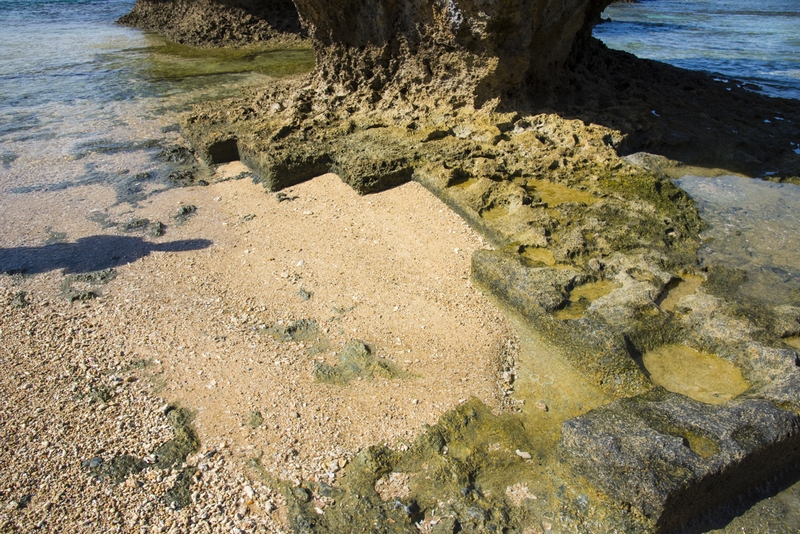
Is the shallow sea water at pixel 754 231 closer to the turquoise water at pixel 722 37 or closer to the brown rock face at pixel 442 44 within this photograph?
the brown rock face at pixel 442 44

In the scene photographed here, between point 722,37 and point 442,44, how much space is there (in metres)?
11.7

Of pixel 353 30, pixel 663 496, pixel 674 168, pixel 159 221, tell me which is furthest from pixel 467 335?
pixel 353 30

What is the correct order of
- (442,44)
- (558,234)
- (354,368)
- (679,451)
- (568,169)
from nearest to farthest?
(679,451) < (354,368) < (558,234) < (568,169) < (442,44)

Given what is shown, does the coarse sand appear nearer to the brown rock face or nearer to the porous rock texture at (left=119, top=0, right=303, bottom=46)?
the brown rock face

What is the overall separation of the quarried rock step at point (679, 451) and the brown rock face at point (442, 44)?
4.28 metres

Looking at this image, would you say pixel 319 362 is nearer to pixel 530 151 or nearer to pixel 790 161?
pixel 530 151

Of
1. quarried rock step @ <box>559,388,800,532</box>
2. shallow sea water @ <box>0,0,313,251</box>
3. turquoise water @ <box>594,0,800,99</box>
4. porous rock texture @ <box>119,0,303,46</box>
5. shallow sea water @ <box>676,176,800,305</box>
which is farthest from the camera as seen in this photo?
porous rock texture @ <box>119,0,303,46</box>

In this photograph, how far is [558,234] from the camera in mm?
4598

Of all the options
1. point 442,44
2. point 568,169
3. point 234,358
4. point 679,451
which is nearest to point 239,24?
point 442,44

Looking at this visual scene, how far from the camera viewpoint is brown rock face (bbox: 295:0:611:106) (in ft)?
→ 19.4

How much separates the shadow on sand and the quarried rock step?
11.8 ft

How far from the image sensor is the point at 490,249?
475cm

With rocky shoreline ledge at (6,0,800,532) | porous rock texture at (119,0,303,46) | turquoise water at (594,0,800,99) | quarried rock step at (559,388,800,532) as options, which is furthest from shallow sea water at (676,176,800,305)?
A: porous rock texture at (119,0,303,46)

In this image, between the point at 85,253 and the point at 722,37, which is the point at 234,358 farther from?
the point at 722,37
